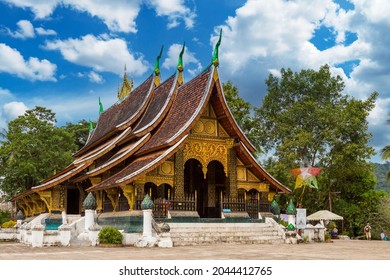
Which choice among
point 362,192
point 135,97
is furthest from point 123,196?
point 362,192

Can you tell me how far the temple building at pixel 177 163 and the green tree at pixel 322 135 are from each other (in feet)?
42.5

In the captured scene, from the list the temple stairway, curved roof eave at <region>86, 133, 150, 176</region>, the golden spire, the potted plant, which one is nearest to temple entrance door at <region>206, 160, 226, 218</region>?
the temple stairway

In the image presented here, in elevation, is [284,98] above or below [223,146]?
above

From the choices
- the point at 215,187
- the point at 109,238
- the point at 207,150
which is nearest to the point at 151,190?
the point at 207,150

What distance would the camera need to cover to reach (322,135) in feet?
106

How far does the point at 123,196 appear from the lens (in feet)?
57.0

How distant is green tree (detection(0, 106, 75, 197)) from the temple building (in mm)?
13522

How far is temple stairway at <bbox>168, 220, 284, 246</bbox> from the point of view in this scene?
14688mm

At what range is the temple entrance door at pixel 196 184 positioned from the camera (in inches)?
792

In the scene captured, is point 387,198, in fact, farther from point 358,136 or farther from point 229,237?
point 229,237

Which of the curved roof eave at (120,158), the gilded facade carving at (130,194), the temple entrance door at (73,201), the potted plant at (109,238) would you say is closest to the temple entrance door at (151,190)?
the curved roof eave at (120,158)

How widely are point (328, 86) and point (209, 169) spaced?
1907 centimetres

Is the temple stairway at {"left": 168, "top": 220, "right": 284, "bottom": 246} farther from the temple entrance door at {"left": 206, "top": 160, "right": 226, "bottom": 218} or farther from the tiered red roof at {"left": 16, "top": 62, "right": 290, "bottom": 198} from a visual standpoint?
the temple entrance door at {"left": 206, "top": 160, "right": 226, "bottom": 218}

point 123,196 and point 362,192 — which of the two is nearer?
point 123,196
